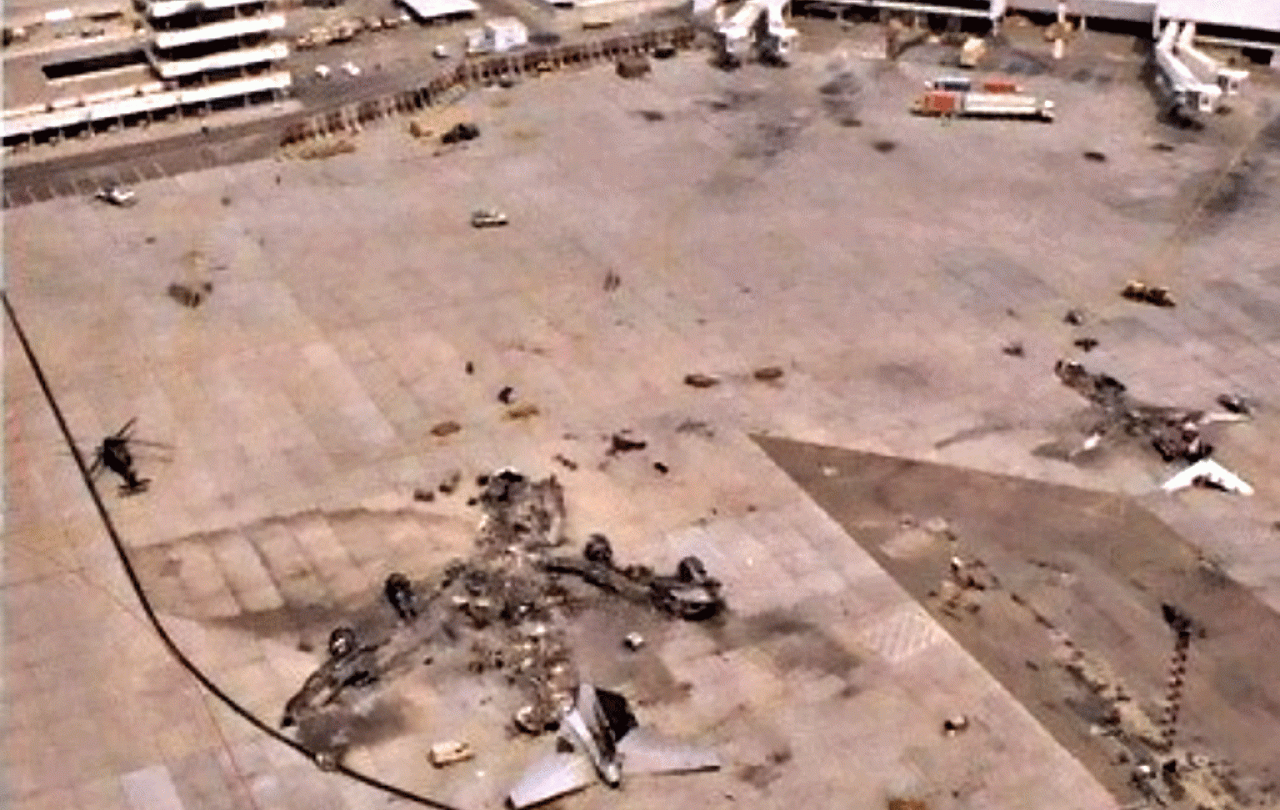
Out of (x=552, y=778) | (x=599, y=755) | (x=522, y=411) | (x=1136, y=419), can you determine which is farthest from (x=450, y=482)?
(x=1136, y=419)

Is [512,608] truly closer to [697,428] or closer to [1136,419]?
[697,428]

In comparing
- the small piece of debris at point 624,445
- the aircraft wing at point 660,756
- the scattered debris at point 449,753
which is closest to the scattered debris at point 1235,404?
the small piece of debris at point 624,445

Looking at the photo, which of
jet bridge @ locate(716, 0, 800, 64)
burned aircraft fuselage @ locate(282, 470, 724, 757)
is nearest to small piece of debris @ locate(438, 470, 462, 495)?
burned aircraft fuselage @ locate(282, 470, 724, 757)

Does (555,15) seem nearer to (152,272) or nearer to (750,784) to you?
(152,272)

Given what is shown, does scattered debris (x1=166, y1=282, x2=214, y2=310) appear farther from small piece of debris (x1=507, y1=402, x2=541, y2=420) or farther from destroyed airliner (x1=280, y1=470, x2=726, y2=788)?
destroyed airliner (x1=280, y1=470, x2=726, y2=788)

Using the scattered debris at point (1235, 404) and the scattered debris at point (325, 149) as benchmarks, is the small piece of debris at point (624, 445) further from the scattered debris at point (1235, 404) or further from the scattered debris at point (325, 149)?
the scattered debris at point (325, 149)
